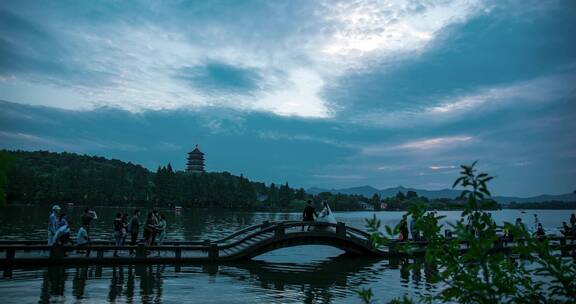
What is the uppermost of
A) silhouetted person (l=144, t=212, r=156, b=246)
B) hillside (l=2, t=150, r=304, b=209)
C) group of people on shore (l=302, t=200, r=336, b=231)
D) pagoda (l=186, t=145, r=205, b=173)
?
pagoda (l=186, t=145, r=205, b=173)

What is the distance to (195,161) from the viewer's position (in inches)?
→ 6708

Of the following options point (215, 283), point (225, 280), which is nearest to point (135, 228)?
point (225, 280)

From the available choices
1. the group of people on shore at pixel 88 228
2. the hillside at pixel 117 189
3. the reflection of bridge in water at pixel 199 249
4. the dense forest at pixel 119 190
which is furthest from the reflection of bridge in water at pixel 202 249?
the hillside at pixel 117 189

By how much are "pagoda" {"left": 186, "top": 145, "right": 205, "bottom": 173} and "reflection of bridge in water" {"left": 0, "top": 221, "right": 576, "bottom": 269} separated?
150923 mm

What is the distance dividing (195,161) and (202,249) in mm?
155233

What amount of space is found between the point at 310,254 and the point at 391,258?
4801 millimetres

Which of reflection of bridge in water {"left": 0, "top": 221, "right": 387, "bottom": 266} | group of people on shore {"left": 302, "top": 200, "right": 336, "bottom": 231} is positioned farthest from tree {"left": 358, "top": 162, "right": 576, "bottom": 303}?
group of people on shore {"left": 302, "top": 200, "right": 336, "bottom": 231}

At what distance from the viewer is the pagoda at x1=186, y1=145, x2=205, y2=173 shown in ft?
556

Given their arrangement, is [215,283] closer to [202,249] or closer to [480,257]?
[202,249]

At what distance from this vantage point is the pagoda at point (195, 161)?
169500 millimetres

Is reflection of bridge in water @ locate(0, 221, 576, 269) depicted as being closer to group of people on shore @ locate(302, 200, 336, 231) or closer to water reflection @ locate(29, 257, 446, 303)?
group of people on shore @ locate(302, 200, 336, 231)

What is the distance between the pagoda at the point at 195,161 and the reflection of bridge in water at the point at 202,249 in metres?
151

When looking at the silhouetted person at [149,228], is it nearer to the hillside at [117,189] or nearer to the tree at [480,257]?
the tree at [480,257]

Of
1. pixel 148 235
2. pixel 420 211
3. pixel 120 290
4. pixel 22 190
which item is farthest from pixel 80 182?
pixel 420 211
